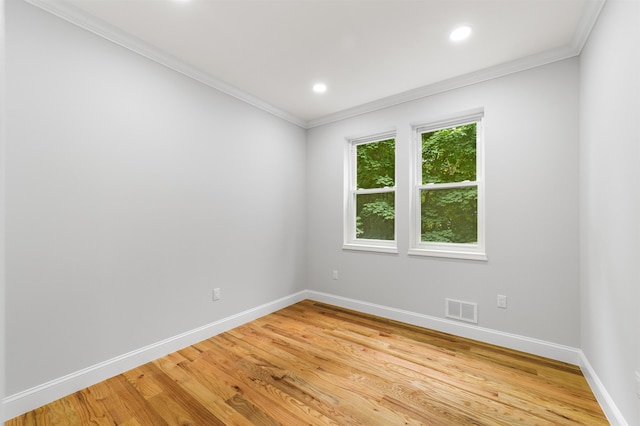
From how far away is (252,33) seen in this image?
89.0 inches

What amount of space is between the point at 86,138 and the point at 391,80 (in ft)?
8.94

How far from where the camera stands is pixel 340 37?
7.55 feet

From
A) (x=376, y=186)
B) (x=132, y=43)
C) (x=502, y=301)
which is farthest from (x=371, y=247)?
(x=132, y=43)

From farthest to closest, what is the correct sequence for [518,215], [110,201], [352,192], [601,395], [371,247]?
[352,192] → [371,247] → [518,215] → [110,201] → [601,395]

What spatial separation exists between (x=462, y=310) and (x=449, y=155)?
1629 mm

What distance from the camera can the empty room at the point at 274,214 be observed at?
1809mm

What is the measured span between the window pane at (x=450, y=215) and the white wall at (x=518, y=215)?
0.68 ft

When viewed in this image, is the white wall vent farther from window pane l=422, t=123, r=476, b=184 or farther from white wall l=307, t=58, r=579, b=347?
window pane l=422, t=123, r=476, b=184

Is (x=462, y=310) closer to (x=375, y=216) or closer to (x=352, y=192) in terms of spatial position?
(x=375, y=216)

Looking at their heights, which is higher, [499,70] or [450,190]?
[499,70]

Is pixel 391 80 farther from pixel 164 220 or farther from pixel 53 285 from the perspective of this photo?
pixel 53 285

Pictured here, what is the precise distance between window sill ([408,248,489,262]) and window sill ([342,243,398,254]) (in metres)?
0.24

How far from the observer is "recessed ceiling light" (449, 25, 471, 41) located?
7.17 ft

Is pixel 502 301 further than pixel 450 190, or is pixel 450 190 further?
pixel 450 190
